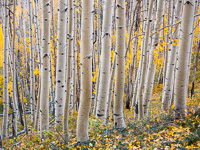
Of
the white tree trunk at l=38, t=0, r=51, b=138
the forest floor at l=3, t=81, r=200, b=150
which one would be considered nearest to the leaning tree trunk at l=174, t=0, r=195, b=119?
the forest floor at l=3, t=81, r=200, b=150

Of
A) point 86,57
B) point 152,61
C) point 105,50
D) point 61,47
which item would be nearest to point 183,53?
point 105,50

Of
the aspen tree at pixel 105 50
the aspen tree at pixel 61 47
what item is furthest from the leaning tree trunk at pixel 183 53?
the aspen tree at pixel 61 47

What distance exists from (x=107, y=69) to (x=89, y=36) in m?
1.11

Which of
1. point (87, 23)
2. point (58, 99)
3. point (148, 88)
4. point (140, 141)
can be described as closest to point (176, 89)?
point (140, 141)

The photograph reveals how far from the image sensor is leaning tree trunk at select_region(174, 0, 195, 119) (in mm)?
3225

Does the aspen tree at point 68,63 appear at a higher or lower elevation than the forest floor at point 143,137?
higher

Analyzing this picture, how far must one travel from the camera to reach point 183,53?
11.0 ft

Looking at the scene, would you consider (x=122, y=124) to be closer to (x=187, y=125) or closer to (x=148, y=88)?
(x=187, y=125)

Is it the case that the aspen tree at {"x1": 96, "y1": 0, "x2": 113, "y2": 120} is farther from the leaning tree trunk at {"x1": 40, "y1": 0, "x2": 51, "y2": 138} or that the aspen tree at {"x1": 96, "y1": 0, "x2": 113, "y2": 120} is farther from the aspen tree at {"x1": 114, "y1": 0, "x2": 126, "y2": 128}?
the leaning tree trunk at {"x1": 40, "y1": 0, "x2": 51, "y2": 138}

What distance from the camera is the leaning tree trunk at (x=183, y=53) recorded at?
127 inches

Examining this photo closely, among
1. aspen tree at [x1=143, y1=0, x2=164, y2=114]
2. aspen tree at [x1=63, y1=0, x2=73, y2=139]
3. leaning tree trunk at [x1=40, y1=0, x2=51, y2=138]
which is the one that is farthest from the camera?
aspen tree at [x1=143, y1=0, x2=164, y2=114]

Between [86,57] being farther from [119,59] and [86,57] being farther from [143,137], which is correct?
[143,137]

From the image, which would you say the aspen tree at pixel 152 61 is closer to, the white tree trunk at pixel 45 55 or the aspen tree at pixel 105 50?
the aspen tree at pixel 105 50

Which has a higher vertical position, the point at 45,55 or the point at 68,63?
the point at 45,55
